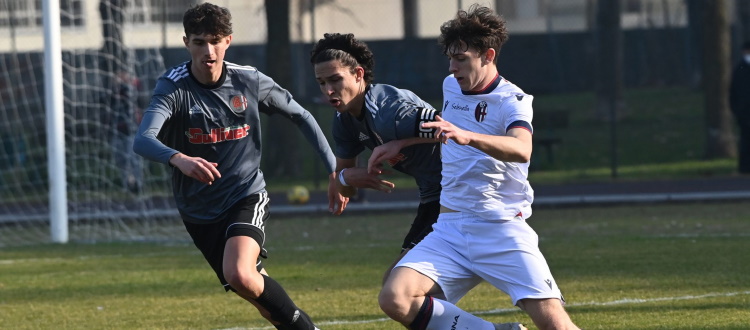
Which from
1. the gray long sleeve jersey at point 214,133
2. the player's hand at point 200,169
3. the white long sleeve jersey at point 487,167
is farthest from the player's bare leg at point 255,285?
the white long sleeve jersey at point 487,167

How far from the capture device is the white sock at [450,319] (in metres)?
4.89

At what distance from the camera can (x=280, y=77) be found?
18703mm

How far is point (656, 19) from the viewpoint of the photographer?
25.2 metres

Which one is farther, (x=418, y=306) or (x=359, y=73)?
(x=359, y=73)

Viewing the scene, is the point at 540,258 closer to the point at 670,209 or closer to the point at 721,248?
the point at 721,248

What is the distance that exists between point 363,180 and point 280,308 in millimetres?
842

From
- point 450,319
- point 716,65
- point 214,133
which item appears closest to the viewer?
point 450,319

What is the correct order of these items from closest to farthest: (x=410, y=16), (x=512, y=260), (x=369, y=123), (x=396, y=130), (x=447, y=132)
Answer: (x=447, y=132) < (x=512, y=260) < (x=396, y=130) < (x=369, y=123) < (x=410, y=16)

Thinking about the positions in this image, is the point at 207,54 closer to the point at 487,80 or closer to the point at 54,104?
the point at 487,80

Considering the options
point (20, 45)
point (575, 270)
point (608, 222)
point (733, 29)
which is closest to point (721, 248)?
point (575, 270)

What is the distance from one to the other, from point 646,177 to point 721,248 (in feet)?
27.3

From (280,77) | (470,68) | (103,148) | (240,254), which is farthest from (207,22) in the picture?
(280,77)

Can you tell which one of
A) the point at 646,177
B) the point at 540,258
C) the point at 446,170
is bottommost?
the point at 646,177

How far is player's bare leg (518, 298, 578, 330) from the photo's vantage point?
465 cm
